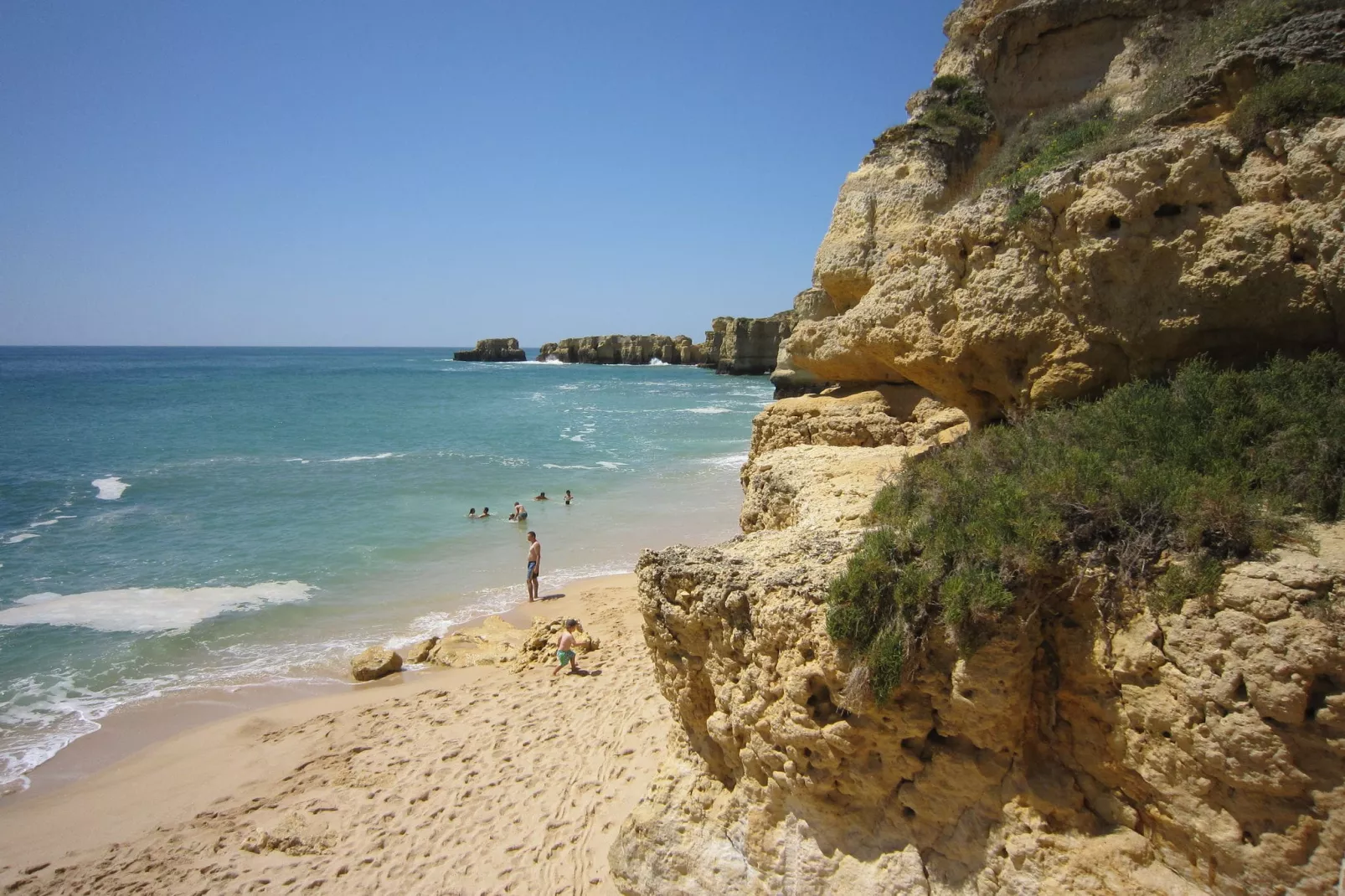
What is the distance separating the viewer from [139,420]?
40.3 m

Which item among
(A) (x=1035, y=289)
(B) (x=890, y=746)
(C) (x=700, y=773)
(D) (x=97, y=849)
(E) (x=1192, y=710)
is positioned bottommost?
(D) (x=97, y=849)

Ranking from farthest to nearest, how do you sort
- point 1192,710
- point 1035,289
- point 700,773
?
point 1035,289 < point 700,773 < point 1192,710

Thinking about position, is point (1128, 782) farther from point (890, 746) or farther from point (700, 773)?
point (700, 773)

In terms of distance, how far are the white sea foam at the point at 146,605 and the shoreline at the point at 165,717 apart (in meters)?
2.63

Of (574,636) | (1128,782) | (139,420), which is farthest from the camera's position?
(139,420)

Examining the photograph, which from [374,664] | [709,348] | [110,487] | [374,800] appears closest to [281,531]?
[374,664]

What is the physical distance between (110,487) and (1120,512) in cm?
2682

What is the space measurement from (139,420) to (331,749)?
134 feet

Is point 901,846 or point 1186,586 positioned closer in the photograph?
point 1186,586

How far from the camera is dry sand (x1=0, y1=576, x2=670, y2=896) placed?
19.8 feet

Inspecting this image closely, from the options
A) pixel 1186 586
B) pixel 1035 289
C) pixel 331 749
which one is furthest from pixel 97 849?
pixel 1035 289

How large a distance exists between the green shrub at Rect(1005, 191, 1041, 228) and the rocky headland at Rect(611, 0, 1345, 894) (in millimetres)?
18

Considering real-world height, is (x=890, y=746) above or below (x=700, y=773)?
above

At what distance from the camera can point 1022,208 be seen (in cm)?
548
